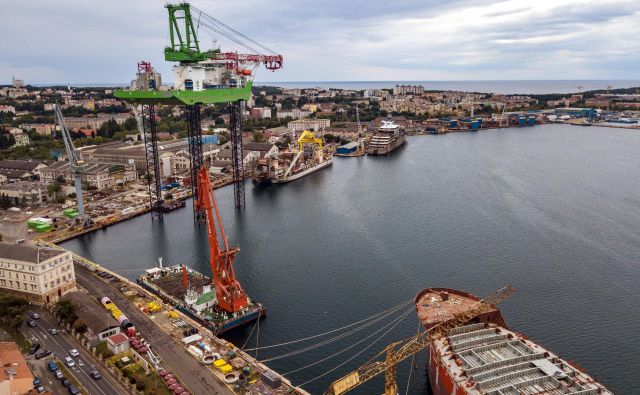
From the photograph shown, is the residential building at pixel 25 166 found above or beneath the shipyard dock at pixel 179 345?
above

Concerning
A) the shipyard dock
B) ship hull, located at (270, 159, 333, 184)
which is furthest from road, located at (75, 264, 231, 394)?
ship hull, located at (270, 159, 333, 184)

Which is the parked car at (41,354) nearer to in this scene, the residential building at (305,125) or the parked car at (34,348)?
the parked car at (34,348)

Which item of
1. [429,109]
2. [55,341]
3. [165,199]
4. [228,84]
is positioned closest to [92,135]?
[165,199]

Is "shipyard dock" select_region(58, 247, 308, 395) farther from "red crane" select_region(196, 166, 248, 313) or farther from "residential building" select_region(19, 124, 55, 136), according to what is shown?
"residential building" select_region(19, 124, 55, 136)

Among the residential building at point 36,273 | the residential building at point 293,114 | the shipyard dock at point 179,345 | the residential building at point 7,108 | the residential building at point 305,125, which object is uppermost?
the residential building at point 7,108

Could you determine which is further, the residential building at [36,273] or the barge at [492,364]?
the residential building at [36,273]

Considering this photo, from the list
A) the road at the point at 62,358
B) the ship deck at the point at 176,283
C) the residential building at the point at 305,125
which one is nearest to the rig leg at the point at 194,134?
the ship deck at the point at 176,283

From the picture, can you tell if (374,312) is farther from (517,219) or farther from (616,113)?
(616,113)

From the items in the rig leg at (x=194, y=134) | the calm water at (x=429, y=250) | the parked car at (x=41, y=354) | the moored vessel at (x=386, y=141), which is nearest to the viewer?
the parked car at (x=41, y=354)
